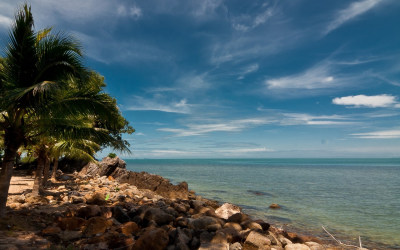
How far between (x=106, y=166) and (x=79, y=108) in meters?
20.1

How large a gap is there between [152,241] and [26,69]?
22.9 ft

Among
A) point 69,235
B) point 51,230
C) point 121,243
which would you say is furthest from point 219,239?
point 51,230

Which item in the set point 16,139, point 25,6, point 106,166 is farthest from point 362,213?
point 106,166

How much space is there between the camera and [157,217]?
9.27 metres

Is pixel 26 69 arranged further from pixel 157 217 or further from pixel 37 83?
pixel 157 217

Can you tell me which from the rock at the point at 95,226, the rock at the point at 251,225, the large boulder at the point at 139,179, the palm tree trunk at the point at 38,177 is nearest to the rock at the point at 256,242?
the rock at the point at 251,225

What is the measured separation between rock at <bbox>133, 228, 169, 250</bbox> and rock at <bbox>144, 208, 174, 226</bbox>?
8.84ft

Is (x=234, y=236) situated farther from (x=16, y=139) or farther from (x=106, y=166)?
(x=106, y=166)

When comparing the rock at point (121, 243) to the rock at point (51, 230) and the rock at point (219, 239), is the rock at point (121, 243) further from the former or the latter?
the rock at point (219, 239)

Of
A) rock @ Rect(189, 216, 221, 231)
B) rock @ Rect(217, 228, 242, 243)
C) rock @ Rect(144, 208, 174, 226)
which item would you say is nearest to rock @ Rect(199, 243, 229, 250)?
rock @ Rect(217, 228, 242, 243)

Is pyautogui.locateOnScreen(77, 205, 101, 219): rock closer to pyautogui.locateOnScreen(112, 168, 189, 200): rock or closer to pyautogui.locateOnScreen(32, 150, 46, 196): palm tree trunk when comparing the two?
pyautogui.locateOnScreen(32, 150, 46, 196): palm tree trunk

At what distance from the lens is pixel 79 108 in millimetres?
7973

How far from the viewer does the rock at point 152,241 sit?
6.19m

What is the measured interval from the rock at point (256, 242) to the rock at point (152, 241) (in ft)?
8.89
